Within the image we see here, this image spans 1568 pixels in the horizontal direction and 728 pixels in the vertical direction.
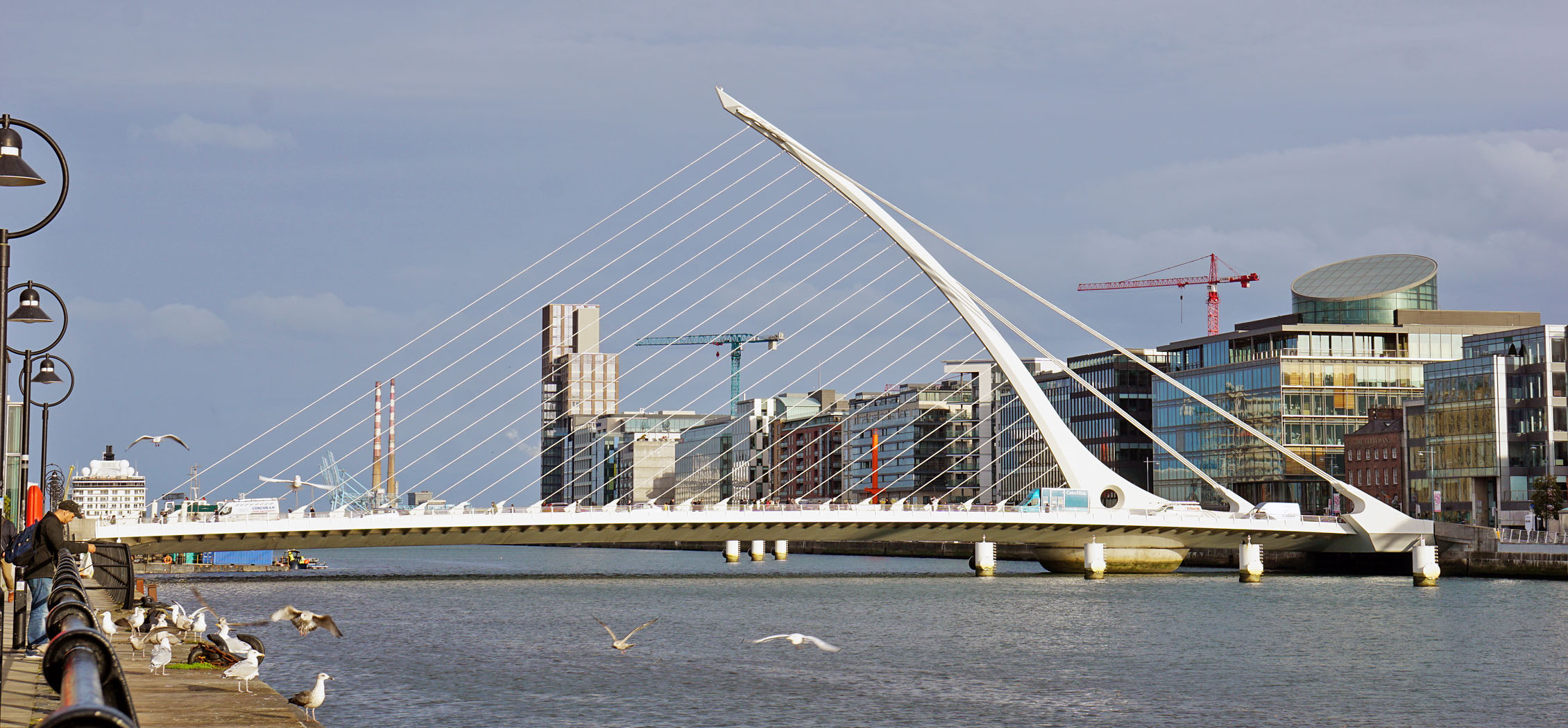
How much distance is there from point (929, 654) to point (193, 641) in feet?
54.3

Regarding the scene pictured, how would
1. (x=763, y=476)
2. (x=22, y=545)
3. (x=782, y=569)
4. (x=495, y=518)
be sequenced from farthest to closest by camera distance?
(x=763, y=476) → (x=782, y=569) → (x=495, y=518) → (x=22, y=545)

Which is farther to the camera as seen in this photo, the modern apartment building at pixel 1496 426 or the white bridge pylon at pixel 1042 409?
the modern apartment building at pixel 1496 426

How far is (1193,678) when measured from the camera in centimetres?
3055

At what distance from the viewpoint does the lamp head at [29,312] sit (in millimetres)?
19078

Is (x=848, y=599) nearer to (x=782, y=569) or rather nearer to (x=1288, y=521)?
(x=1288, y=521)

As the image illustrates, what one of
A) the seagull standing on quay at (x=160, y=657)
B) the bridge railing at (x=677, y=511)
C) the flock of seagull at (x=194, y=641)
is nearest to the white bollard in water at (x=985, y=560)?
the bridge railing at (x=677, y=511)

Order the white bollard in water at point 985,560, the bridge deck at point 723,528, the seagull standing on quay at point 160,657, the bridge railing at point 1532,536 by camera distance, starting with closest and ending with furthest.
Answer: the seagull standing on quay at point 160,657 → the bridge deck at point 723,528 → the bridge railing at point 1532,536 → the white bollard in water at point 985,560

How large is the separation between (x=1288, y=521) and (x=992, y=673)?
43.5 metres

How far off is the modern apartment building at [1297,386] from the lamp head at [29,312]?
9074 cm

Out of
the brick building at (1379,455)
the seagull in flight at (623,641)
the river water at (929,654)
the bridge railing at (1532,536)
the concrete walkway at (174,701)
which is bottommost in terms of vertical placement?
the river water at (929,654)

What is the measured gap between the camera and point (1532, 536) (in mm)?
74875

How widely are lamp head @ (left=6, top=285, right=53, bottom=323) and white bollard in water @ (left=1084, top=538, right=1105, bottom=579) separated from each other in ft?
184

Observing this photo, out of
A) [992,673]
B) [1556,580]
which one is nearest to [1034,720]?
[992,673]

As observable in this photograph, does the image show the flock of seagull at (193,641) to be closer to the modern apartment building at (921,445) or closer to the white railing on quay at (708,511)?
the white railing on quay at (708,511)
